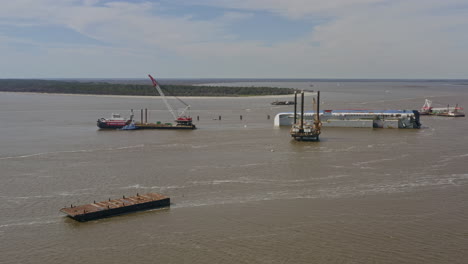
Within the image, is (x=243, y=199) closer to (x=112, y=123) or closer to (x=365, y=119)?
(x=112, y=123)

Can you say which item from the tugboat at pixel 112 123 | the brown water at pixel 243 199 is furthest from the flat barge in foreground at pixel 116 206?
the tugboat at pixel 112 123

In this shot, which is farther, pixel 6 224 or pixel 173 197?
pixel 173 197

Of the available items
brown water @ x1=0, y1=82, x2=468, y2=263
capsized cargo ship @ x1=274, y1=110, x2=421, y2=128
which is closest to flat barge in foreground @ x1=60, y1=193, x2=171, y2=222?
brown water @ x1=0, y1=82, x2=468, y2=263

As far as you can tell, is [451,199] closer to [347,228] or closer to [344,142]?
[347,228]

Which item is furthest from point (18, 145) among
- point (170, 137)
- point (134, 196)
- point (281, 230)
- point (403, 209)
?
point (403, 209)

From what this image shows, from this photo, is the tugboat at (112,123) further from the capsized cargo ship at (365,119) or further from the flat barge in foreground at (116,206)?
the flat barge in foreground at (116,206)

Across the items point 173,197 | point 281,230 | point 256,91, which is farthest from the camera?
point 256,91

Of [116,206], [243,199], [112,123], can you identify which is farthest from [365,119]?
[116,206]

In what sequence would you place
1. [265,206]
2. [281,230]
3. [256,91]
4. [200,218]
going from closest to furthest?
1. [281,230]
2. [200,218]
3. [265,206]
4. [256,91]
